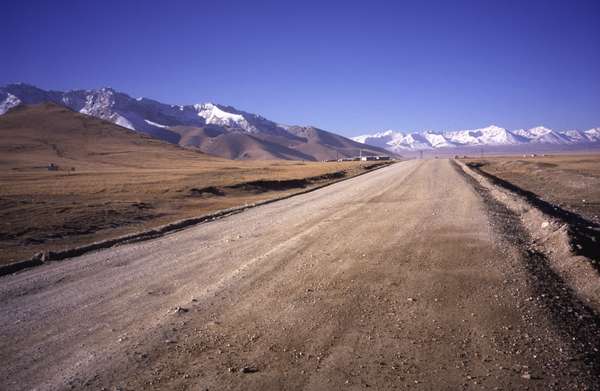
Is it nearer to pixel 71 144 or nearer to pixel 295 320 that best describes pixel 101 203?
pixel 295 320

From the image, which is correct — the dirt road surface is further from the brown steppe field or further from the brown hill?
the brown hill

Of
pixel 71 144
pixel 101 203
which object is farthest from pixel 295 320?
pixel 71 144

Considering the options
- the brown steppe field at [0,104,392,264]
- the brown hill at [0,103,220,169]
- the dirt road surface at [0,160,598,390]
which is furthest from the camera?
the brown hill at [0,103,220,169]

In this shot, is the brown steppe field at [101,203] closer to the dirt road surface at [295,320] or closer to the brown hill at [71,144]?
the dirt road surface at [295,320]

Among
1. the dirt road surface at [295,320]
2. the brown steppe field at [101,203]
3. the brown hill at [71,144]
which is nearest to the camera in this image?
the dirt road surface at [295,320]

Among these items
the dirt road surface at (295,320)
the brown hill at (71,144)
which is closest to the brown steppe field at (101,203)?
the dirt road surface at (295,320)

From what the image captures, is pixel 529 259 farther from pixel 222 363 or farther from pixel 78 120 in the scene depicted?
pixel 78 120

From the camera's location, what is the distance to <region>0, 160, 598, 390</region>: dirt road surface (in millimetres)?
4758

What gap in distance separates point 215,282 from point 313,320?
2636 mm

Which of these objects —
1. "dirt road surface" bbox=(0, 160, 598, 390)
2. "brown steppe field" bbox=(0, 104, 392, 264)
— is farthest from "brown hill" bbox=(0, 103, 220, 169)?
"dirt road surface" bbox=(0, 160, 598, 390)

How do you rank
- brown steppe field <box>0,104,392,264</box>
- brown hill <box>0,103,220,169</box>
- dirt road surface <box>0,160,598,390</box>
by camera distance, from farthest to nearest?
brown hill <box>0,103,220,169</box>, brown steppe field <box>0,104,392,264</box>, dirt road surface <box>0,160,598,390</box>

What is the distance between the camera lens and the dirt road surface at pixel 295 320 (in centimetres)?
476

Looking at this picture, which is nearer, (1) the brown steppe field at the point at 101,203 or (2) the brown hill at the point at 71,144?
(1) the brown steppe field at the point at 101,203

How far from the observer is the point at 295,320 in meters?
6.20
